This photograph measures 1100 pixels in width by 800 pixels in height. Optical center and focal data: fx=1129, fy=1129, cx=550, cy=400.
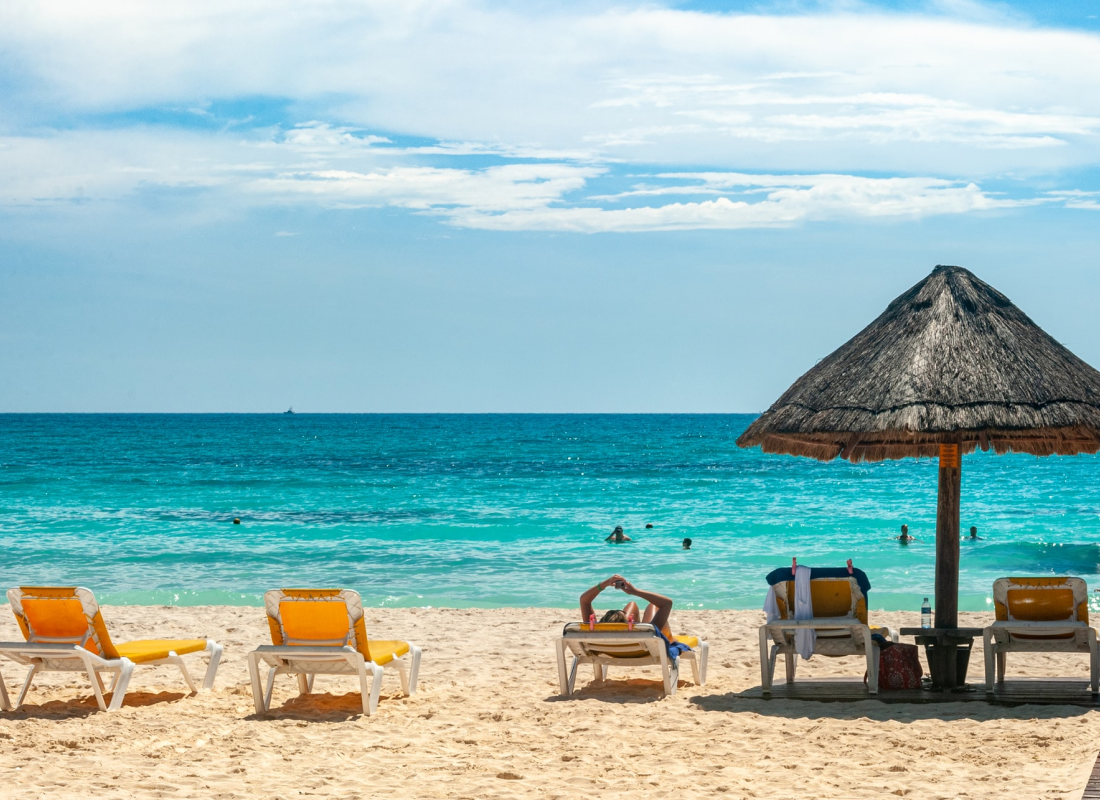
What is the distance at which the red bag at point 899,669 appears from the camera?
22.5 feet

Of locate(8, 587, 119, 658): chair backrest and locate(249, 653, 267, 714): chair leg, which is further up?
locate(8, 587, 119, 658): chair backrest

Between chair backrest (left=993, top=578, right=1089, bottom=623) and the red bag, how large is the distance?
58 cm

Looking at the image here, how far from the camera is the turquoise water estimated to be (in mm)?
15284

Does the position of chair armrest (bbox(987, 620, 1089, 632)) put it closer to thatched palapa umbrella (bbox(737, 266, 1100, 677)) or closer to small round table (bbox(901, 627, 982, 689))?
small round table (bbox(901, 627, 982, 689))

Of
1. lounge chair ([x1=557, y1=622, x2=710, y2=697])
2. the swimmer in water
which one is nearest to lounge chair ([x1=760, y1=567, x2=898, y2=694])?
lounge chair ([x1=557, y1=622, x2=710, y2=697])

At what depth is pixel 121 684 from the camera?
21.2 ft

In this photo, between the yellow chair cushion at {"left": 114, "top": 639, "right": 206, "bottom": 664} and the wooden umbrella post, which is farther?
the wooden umbrella post

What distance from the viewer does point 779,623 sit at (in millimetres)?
6656

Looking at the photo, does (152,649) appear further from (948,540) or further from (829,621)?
(948,540)

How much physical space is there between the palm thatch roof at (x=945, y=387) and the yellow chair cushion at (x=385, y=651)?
8.51 ft

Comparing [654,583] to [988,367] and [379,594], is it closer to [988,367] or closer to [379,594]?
[379,594]

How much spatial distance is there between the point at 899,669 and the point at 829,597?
0.65 m

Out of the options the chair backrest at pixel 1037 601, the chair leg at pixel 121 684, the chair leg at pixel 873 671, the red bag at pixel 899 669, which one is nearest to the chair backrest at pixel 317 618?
the chair leg at pixel 121 684

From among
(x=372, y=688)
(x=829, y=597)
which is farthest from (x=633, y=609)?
(x=372, y=688)
